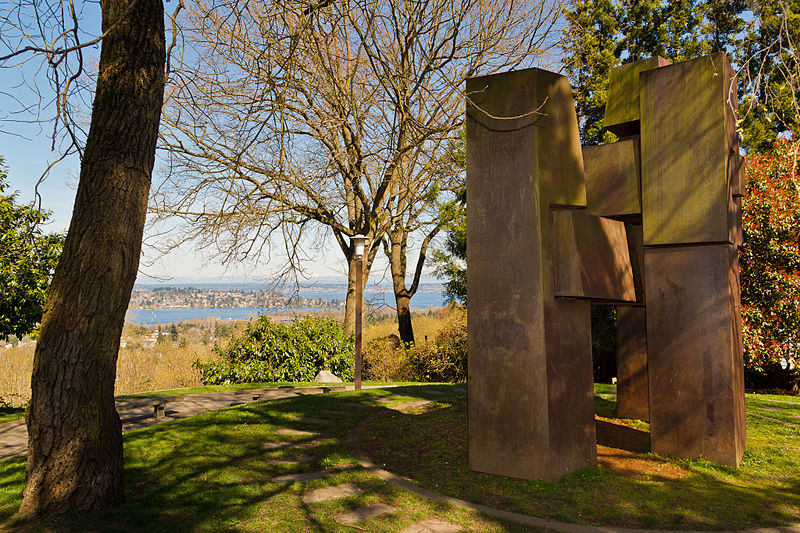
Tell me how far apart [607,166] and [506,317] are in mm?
2190

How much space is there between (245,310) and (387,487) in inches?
405

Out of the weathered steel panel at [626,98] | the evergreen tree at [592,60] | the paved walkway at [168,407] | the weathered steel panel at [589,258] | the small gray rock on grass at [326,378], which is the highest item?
the evergreen tree at [592,60]

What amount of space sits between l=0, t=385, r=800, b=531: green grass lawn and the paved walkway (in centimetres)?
113

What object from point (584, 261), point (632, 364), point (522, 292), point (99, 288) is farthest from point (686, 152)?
point (99, 288)

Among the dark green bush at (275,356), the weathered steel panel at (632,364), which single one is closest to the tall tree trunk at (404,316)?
the dark green bush at (275,356)

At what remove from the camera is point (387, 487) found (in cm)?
451

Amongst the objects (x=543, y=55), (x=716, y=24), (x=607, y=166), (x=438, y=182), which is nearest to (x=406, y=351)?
(x=438, y=182)

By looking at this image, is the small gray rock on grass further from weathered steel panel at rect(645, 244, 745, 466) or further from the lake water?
weathered steel panel at rect(645, 244, 745, 466)

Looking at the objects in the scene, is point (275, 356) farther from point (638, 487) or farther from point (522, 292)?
point (638, 487)

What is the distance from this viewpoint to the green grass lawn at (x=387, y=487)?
378cm

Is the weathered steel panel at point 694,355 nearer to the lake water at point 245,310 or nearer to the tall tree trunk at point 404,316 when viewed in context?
the lake water at point 245,310

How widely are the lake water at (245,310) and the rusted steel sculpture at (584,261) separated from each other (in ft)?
28.4

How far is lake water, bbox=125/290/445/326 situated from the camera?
13498 millimetres

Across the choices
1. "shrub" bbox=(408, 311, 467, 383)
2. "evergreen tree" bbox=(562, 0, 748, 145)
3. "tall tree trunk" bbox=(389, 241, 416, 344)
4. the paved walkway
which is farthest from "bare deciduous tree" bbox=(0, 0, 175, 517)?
"evergreen tree" bbox=(562, 0, 748, 145)
